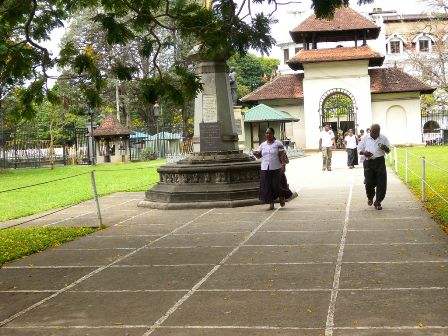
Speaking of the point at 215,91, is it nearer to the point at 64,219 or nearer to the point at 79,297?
the point at 64,219

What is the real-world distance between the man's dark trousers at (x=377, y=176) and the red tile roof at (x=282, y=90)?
1370 inches

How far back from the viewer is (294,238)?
9438mm

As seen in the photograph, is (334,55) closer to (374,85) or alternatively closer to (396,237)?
(374,85)

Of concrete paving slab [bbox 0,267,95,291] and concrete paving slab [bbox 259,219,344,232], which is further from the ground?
concrete paving slab [bbox 259,219,344,232]

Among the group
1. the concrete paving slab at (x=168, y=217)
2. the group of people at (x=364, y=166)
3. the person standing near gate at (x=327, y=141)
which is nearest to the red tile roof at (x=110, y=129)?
the person standing near gate at (x=327, y=141)

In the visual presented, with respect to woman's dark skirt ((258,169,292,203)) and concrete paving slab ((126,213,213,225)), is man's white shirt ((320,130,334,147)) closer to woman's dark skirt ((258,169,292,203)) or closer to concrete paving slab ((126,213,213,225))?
woman's dark skirt ((258,169,292,203))

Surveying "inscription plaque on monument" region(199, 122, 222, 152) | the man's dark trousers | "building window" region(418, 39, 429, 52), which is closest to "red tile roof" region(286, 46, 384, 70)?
"building window" region(418, 39, 429, 52)

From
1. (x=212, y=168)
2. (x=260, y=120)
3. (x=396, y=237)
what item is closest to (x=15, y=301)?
(x=396, y=237)

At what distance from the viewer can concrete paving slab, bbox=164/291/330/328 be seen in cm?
523

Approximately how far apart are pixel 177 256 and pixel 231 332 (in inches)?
134

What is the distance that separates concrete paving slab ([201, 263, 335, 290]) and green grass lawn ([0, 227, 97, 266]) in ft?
10.8

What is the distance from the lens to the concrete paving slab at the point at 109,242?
31.0 feet

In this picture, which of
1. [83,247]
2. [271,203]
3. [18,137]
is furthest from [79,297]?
[18,137]

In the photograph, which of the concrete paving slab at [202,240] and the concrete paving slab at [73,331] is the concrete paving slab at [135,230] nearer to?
the concrete paving slab at [202,240]
